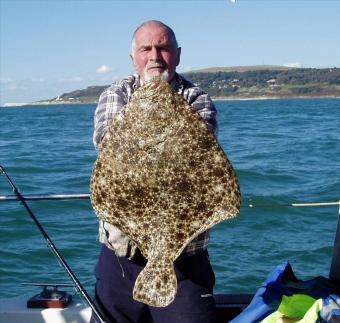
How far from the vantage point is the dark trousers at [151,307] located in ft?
11.0

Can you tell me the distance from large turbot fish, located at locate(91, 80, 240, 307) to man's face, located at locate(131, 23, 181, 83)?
0.38m

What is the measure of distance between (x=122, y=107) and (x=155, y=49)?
323mm

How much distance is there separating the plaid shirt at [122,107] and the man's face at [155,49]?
0.18 m

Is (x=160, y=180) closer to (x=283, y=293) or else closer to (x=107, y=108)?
(x=107, y=108)

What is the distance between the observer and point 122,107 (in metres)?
2.85

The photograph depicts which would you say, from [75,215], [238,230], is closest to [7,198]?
[238,230]

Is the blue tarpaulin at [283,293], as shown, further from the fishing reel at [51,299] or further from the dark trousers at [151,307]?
the fishing reel at [51,299]

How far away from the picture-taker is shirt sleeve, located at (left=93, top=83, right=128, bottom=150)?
2791mm

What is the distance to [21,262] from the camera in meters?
10.1

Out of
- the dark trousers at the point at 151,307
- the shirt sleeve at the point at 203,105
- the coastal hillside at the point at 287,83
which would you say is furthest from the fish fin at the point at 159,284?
the coastal hillside at the point at 287,83

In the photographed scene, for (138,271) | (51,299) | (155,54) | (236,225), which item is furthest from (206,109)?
(236,225)

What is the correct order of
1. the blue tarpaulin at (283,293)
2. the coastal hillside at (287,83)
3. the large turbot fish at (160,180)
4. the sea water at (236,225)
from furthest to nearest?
the coastal hillside at (287,83) < the sea water at (236,225) < the blue tarpaulin at (283,293) < the large turbot fish at (160,180)

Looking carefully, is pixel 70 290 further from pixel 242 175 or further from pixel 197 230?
pixel 242 175

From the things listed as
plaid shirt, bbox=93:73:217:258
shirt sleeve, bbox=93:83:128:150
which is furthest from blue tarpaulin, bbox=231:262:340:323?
shirt sleeve, bbox=93:83:128:150
